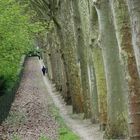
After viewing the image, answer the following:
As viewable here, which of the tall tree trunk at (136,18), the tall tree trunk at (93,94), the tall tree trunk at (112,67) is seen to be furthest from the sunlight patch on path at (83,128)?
the tall tree trunk at (136,18)

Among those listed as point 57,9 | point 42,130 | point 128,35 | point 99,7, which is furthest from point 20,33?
point 128,35

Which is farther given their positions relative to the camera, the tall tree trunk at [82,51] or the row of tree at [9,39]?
the row of tree at [9,39]

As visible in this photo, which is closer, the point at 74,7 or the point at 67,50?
the point at 74,7

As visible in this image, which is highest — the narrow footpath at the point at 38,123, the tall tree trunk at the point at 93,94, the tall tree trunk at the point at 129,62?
the tall tree trunk at the point at 129,62

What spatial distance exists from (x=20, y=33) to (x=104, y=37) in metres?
16.1

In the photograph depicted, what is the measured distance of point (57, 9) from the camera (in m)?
38.5

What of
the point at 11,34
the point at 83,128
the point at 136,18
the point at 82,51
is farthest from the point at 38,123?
the point at 136,18

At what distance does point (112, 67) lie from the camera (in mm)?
19328

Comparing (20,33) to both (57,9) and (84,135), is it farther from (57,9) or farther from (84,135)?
(84,135)

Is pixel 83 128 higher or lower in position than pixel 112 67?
lower

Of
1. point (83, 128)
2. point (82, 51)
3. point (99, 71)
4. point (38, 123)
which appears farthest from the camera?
point (82, 51)

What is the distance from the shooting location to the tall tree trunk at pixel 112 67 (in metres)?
19.3

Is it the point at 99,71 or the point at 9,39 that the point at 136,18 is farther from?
the point at 9,39

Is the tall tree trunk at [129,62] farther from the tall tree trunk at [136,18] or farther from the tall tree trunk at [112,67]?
the tall tree trunk at [136,18]
